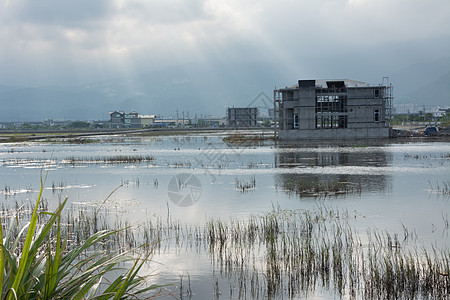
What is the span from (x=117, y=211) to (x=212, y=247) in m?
8.30

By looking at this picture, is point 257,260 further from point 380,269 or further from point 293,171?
point 293,171

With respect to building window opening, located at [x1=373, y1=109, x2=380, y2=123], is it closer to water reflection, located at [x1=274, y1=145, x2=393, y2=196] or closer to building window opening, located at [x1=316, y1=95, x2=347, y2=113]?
building window opening, located at [x1=316, y1=95, x2=347, y2=113]

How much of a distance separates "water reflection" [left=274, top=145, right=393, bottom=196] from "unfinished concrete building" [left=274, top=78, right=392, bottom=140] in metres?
31.2

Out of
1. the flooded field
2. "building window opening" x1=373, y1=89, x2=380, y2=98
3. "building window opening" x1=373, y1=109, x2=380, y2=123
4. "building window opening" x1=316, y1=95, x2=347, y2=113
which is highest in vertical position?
"building window opening" x1=373, y1=89, x2=380, y2=98

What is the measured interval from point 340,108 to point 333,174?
5224 centimetres

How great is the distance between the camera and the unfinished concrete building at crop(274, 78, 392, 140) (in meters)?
80.2

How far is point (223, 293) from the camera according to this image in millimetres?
10945

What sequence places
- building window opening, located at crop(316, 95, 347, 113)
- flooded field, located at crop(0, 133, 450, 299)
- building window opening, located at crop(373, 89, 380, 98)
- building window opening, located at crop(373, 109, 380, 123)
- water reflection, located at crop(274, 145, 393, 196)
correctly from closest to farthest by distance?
flooded field, located at crop(0, 133, 450, 299) → water reflection, located at crop(274, 145, 393, 196) → building window opening, located at crop(373, 109, 380, 123) → building window opening, located at crop(373, 89, 380, 98) → building window opening, located at crop(316, 95, 347, 113)

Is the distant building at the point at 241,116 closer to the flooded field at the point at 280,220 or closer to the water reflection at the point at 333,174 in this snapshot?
the water reflection at the point at 333,174

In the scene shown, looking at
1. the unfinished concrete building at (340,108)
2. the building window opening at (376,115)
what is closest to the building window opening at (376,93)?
the unfinished concrete building at (340,108)

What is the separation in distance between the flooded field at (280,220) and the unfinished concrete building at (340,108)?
38.1 meters

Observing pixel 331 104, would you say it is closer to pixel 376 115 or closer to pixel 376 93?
pixel 376 93

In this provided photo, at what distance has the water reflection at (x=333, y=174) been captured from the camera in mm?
26450

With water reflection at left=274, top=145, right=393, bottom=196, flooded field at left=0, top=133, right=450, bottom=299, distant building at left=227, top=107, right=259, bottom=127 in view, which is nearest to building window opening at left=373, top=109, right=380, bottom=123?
water reflection at left=274, top=145, right=393, bottom=196
